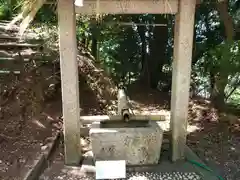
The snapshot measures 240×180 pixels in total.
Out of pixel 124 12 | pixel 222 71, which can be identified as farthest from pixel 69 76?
pixel 222 71

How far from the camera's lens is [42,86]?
6082mm

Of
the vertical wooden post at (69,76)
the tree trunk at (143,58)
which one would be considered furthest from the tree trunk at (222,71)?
the vertical wooden post at (69,76)

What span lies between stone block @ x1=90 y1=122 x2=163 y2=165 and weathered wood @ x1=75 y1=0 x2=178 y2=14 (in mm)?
1612

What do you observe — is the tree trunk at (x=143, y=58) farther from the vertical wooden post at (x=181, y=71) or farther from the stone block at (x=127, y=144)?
the stone block at (x=127, y=144)

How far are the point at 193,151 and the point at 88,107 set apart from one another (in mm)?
2882

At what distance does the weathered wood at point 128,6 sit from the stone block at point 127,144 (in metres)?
1.61

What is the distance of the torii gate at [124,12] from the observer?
376 centimetres

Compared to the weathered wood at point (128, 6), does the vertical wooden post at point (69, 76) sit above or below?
below

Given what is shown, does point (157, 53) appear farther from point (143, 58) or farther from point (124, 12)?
point (124, 12)

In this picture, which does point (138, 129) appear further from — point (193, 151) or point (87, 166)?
point (193, 151)

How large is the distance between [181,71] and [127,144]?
1.25 metres

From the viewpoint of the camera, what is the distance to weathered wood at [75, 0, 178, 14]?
3.75 m

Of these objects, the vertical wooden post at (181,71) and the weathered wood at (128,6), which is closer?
the weathered wood at (128,6)

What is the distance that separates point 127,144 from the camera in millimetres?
3990
